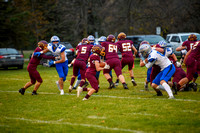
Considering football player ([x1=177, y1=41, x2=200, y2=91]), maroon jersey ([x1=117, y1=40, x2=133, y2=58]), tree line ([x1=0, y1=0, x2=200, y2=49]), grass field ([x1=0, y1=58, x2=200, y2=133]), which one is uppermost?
tree line ([x1=0, y1=0, x2=200, y2=49])

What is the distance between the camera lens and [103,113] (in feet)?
23.6

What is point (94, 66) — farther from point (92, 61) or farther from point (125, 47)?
point (125, 47)

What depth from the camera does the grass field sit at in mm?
5969

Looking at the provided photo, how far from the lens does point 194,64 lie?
9930mm

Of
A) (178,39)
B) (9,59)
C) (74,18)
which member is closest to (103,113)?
(9,59)

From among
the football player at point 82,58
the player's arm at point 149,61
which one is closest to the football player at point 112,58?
the football player at point 82,58

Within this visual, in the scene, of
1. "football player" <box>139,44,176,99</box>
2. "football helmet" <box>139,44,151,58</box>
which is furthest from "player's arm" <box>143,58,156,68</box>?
"football helmet" <box>139,44,151,58</box>

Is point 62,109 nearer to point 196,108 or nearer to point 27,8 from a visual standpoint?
point 196,108

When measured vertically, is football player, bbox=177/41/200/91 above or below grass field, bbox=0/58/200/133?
above

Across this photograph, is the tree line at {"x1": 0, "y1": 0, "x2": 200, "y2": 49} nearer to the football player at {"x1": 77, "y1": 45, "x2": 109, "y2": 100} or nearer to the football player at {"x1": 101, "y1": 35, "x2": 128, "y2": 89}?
the football player at {"x1": 101, "y1": 35, "x2": 128, "y2": 89}

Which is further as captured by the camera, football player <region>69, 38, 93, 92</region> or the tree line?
the tree line

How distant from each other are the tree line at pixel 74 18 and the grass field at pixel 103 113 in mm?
23760

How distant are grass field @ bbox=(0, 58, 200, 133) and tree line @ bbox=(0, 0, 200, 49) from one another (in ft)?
78.0

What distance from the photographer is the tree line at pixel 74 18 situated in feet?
111
